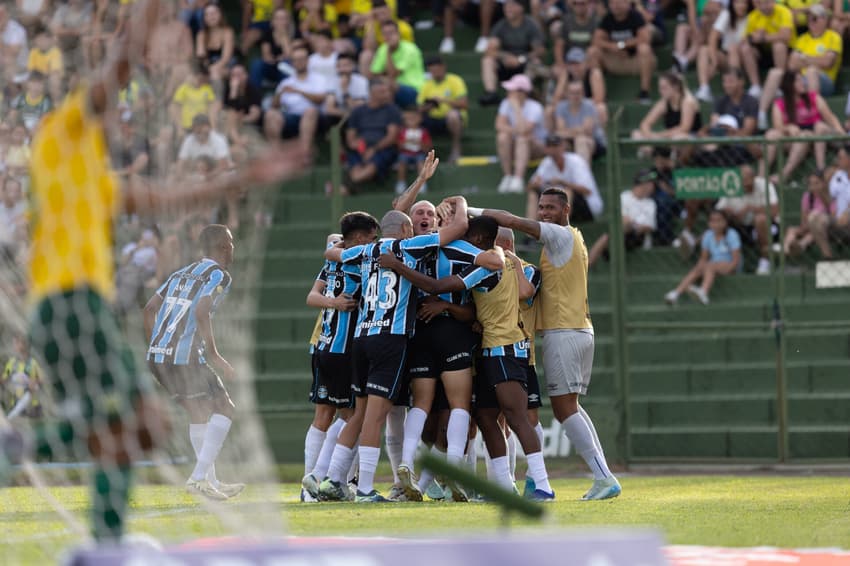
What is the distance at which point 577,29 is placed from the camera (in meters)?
21.1

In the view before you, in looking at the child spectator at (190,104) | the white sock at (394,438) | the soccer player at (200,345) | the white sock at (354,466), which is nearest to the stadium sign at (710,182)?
the child spectator at (190,104)

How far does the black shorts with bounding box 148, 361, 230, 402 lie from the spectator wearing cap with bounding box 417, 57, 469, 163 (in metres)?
8.00

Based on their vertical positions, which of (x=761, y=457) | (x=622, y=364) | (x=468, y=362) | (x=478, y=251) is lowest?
(x=761, y=457)

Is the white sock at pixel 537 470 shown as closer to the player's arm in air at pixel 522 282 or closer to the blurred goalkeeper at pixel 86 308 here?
the player's arm in air at pixel 522 282

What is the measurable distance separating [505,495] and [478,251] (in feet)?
20.1

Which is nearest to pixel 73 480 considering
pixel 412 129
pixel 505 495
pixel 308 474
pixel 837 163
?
pixel 308 474

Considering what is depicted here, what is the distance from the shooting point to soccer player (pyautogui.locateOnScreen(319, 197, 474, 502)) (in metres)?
11.3

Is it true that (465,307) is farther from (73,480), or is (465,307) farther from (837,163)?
(837,163)

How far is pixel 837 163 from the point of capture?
16828 mm

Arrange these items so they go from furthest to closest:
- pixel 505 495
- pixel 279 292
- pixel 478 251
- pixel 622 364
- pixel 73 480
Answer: pixel 279 292 < pixel 622 364 < pixel 73 480 < pixel 478 251 < pixel 505 495

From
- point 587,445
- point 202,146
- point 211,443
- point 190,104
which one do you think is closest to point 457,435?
point 587,445

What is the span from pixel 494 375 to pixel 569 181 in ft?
23.0

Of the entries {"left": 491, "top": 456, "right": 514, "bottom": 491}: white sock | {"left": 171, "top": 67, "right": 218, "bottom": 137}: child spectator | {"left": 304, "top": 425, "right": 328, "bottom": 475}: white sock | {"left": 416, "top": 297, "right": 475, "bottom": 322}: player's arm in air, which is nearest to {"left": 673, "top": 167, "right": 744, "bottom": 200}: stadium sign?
{"left": 171, "top": 67, "right": 218, "bottom": 137}: child spectator

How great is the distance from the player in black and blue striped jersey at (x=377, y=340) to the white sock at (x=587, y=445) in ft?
4.90
